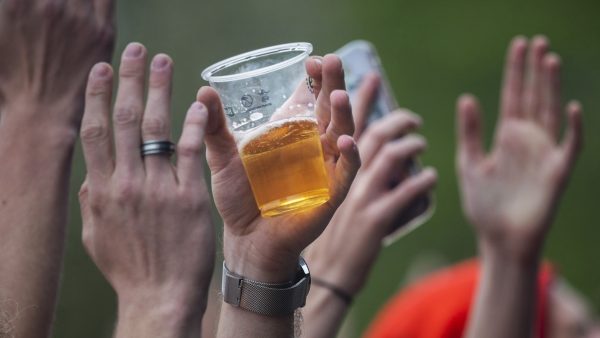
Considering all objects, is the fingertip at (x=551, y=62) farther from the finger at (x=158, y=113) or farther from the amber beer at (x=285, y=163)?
the finger at (x=158, y=113)

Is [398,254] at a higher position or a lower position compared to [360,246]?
lower

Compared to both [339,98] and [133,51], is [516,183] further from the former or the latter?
[133,51]

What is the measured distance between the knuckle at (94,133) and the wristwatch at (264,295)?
0.41 metres

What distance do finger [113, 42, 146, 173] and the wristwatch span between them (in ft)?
1.16

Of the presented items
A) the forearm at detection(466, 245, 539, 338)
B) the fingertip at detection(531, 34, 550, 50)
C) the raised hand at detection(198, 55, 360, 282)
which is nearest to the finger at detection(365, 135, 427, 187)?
the forearm at detection(466, 245, 539, 338)

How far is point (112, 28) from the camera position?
2.15 metres

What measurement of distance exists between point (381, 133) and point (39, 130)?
115 centimetres

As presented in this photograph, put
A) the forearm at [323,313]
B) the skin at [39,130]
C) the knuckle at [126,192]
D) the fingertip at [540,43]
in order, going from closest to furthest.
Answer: the knuckle at [126,192]
the skin at [39,130]
the forearm at [323,313]
the fingertip at [540,43]

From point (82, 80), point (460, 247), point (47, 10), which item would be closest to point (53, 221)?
point (82, 80)

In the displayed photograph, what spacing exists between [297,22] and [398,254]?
3124 mm

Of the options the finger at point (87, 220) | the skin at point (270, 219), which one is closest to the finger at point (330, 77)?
the skin at point (270, 219)

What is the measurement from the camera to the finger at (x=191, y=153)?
1.68 metres

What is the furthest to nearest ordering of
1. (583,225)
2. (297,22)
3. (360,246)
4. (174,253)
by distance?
1. (297,22)
2. (583,225)
3. (360,246)
4. (174,253)

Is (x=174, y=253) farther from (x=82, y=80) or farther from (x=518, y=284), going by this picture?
(x=518, y=284)
